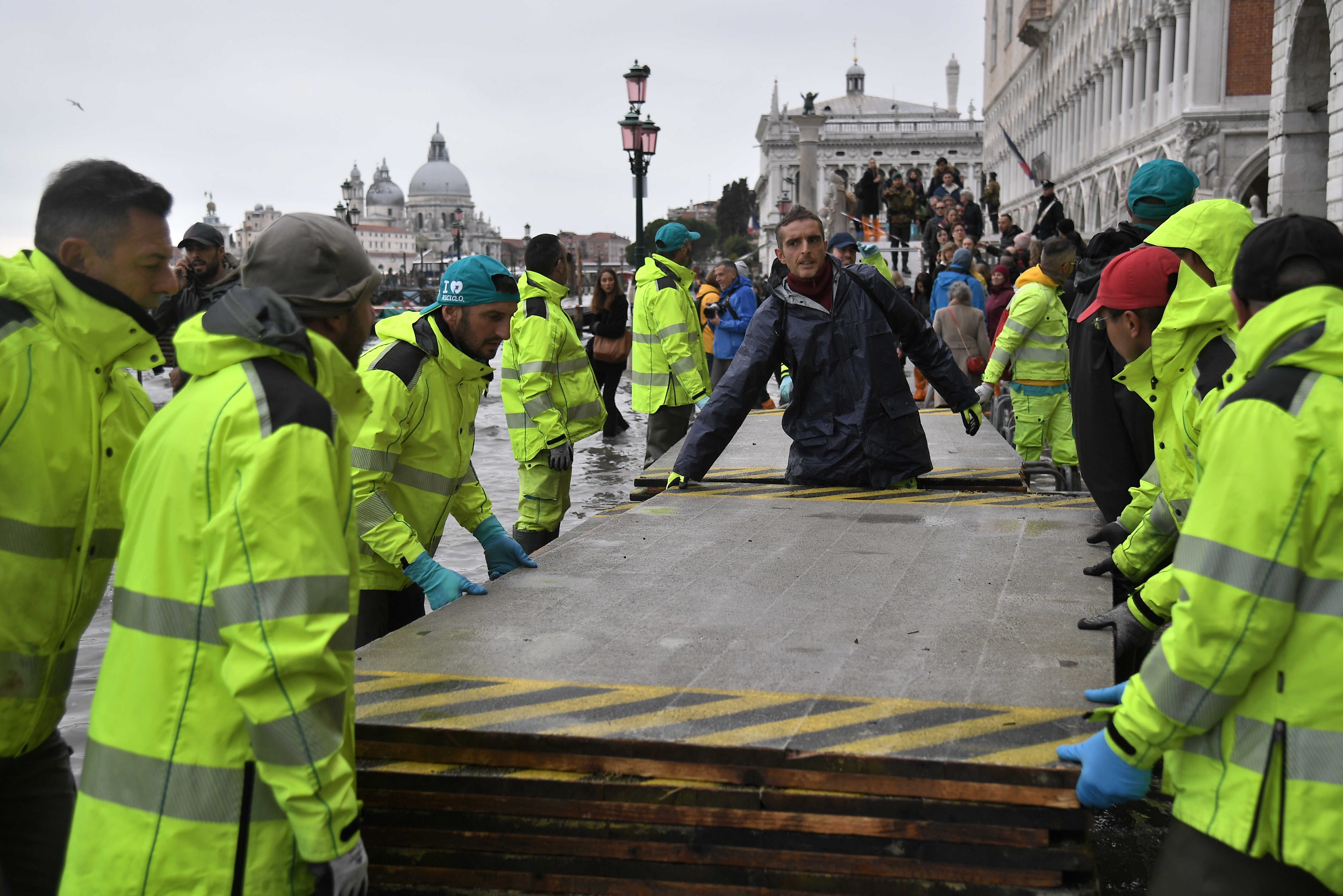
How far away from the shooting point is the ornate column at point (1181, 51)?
1089 inches

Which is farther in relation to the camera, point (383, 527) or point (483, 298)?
point (483, 298)

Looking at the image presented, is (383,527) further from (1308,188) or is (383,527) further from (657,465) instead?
(1308,188)

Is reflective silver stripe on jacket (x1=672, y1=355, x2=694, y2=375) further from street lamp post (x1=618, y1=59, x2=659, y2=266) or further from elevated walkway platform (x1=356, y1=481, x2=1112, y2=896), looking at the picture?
street lamp post (x1=618, y1=59, x2=659, y2=266)

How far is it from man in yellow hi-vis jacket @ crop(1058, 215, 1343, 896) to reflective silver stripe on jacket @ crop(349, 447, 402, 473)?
2577 mm

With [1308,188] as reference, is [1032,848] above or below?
below

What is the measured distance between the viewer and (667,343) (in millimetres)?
8977

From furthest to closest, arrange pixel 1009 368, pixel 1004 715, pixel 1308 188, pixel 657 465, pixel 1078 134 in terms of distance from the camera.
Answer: pixel 1078 134 < pixel 1308 188 < pixel 1009 368 < pixel 657 465 < pixel 1004 715

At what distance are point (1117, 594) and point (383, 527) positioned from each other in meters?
3.01

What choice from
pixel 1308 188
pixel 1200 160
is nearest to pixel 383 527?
pixel 1308 188

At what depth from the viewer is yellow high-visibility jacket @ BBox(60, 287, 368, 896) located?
204 cm

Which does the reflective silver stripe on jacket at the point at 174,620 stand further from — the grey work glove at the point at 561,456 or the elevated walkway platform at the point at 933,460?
the elevated walkway platform at the point at 933,460

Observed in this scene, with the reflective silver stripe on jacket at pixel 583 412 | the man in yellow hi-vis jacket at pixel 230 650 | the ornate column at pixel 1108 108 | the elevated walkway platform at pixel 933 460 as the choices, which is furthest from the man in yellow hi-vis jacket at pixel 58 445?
the ornate column at pixel 1108 108

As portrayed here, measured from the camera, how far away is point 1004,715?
108 inches

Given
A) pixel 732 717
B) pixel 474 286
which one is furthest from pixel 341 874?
pixel 474 286
